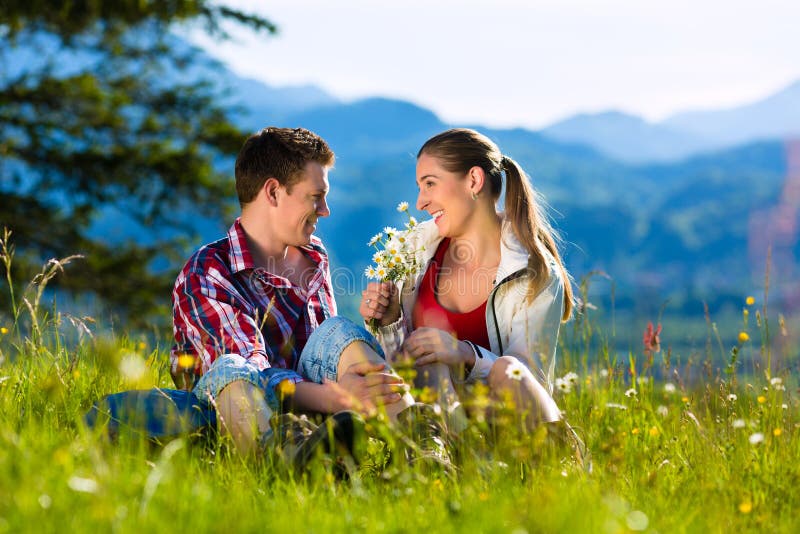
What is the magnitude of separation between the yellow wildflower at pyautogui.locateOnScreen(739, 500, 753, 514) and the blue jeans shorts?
162 centimetres

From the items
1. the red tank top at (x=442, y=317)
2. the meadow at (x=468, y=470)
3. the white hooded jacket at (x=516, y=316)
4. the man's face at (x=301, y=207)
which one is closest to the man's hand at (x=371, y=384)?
the meadow at (x=468, y=470)

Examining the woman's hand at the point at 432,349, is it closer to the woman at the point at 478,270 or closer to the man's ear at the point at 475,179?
the woman at the point at 478,270

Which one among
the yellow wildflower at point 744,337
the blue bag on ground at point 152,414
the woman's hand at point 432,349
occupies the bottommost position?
the blue bag on ground at point 152,414

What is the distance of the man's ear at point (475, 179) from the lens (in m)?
4.54

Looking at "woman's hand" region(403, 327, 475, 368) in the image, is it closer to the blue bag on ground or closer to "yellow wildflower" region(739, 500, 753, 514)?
the blue bag on ground

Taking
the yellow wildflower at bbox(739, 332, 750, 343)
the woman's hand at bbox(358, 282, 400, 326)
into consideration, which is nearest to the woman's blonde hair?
the woman's hand at bbox(358, 282, 400, 326)

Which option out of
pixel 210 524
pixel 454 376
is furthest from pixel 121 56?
pixel 210 524

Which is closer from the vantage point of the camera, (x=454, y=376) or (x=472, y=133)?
(x=454, y=376)

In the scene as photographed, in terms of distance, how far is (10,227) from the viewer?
12172 mm

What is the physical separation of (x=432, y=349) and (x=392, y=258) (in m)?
0.87

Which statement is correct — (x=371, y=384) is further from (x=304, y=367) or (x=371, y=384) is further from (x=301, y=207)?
(x=301, y=207)

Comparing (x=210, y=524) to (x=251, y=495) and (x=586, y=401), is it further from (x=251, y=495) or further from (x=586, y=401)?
(x=586, y=401)

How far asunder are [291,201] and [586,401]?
2.08m

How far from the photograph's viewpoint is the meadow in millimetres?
2346
